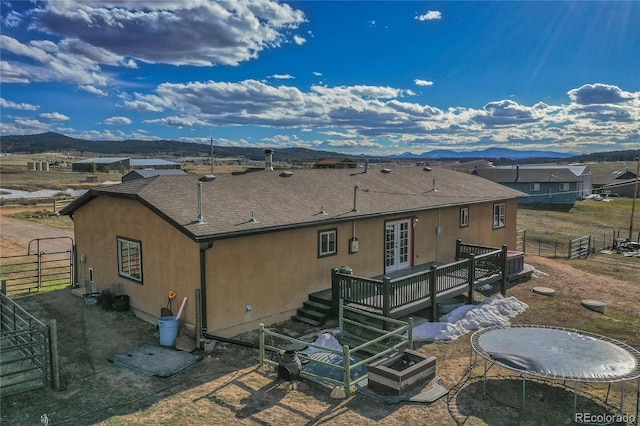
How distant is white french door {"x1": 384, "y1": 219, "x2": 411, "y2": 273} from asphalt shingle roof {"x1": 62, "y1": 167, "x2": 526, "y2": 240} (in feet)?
2.37

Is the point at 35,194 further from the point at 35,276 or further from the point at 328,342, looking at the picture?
the point at 328,342

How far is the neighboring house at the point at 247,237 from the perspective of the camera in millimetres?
11352

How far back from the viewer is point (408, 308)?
1267cm

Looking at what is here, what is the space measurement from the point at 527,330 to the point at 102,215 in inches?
508

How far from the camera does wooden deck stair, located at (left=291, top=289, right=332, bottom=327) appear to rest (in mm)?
12625

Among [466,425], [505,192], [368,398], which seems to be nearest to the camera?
[466,425]

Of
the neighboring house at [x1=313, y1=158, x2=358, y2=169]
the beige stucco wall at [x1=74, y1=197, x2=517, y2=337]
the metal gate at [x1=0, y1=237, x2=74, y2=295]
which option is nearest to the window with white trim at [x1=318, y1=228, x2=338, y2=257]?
the beige stucco wall at [x1=74, y1=197, x2=517, y2=337]

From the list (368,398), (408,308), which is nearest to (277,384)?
(368,398)

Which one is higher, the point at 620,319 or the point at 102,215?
the point at 102,215

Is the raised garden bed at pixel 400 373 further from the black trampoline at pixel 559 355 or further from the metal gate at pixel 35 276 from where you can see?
the metal gate at pixel 35 276

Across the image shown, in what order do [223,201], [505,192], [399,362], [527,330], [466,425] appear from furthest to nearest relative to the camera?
[505,192], [223,201], [527,330], [399,362], [466,425]

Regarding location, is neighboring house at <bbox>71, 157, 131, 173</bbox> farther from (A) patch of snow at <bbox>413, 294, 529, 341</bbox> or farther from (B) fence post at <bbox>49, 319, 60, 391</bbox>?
(B) fence post at <bbox>49, 319, 60, 391</bbox>

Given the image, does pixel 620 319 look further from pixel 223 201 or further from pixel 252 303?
pixel 223 201

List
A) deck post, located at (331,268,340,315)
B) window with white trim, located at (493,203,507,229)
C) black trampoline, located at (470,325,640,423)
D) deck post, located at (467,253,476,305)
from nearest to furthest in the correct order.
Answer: black trampoline, located at (470,325,640,423), deck post, located at (331,268,340,315), deck post, located at (467,253,476,305), window with white trim, located at (493,203,507,229)
